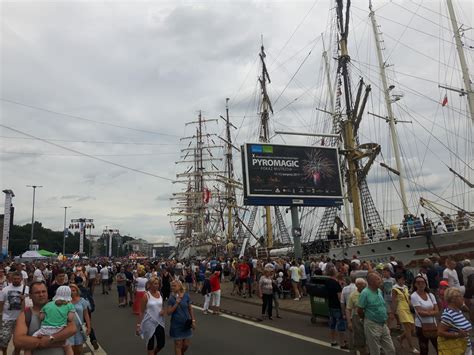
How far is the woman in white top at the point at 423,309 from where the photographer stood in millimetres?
6059

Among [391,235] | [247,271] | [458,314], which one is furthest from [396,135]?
[458,314]

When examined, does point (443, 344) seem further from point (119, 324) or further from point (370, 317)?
point (119, 324)

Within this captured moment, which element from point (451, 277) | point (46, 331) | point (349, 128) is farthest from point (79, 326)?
point (349, 128)

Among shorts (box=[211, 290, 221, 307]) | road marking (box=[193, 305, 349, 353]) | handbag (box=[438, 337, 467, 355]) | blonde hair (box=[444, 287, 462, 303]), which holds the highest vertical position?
blonde hair (box=[444, 287, 462, 303])

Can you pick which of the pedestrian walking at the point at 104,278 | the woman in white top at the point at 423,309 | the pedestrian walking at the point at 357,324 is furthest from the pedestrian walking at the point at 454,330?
the pedestrian walking at the point at 104,278

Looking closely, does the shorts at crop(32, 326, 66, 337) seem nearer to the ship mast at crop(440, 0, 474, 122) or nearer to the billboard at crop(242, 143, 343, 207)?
the billboard at crop(242, 143, 343, 207)

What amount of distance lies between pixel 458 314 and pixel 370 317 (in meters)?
1.68

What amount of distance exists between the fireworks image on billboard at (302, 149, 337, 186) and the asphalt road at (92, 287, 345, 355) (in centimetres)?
1347

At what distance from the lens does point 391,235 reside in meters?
20.9

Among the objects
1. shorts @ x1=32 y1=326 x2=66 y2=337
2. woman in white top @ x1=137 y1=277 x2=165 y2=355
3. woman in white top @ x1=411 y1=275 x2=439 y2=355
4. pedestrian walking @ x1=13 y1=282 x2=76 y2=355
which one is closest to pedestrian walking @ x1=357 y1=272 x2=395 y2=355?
woman in white top @ x1=411 y1=275 x2=439 y2=355

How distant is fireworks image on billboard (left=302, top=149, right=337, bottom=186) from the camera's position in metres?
24.6

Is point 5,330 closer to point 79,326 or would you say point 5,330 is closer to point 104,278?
point 79,326

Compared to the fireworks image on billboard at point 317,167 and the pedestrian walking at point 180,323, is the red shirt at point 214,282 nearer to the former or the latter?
the pedestrian walking at point 180,323

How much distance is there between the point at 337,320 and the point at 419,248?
13150mm
